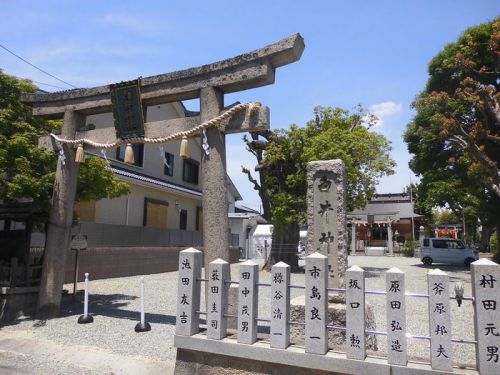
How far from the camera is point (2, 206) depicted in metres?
9.18

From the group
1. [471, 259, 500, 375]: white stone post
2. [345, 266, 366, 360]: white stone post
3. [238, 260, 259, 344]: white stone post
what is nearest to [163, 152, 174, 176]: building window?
[238, 260, 259, 344]: white stone post

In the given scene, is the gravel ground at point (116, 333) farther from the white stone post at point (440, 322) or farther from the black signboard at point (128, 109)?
the black signboard at point (128, 109)

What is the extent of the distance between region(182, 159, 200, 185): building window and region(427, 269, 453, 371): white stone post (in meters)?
21.1

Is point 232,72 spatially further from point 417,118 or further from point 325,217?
point 417,118

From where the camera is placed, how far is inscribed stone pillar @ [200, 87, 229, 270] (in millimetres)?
6496

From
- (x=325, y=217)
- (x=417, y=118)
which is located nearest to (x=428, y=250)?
(x=417, y=118)

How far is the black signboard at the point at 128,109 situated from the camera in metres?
7.76

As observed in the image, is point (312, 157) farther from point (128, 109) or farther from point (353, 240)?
point (353, 240)

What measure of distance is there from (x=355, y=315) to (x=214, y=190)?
10.6ft

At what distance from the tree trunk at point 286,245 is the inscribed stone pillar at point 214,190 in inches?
511

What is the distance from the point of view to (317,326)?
176 inches

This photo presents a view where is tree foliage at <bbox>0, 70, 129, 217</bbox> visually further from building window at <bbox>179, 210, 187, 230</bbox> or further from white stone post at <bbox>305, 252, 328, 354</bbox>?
building window at <bbox>179, 210, 187, 230</bbox>

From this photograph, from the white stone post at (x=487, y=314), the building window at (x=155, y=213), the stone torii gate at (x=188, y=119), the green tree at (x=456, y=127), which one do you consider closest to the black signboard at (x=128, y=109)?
the stone torii gate at (x=188, y=119)

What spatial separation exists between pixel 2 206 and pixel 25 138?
1.83m
